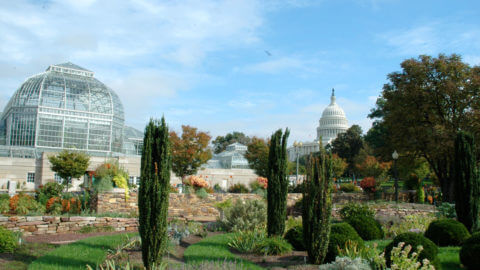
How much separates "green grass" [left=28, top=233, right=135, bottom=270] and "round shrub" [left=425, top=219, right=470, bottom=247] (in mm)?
8145

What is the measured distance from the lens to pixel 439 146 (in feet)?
62.8

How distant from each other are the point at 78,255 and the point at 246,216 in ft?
16.7

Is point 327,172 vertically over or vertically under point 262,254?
over

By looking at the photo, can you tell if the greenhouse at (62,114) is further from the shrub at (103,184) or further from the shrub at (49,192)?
the shrub at (103,184)

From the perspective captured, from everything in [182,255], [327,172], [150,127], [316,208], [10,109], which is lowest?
[182,255]

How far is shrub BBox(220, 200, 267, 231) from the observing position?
11.4 m

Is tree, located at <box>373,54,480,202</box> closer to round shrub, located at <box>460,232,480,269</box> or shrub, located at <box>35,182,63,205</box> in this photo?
round shrub, located at <box>460,232,480,269</box>

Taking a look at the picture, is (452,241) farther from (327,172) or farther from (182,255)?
(182,255)

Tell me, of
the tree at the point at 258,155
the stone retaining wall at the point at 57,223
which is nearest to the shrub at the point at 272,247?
the stone retaining wall at the point at 57,223

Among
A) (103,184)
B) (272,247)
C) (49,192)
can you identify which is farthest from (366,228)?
(49,192)

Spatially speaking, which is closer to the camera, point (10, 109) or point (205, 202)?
point (205, 202)

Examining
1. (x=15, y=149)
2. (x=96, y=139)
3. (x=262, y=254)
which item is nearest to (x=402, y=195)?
(x=262, y=254)

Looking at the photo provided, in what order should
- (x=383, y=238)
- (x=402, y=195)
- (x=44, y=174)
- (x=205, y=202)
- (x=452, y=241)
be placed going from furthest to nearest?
(x=44, y=174)
(x=402, y=195)
(x=205, y=202)
(x=383, y=238)
(x=452, y=241)

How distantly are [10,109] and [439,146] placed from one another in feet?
118
